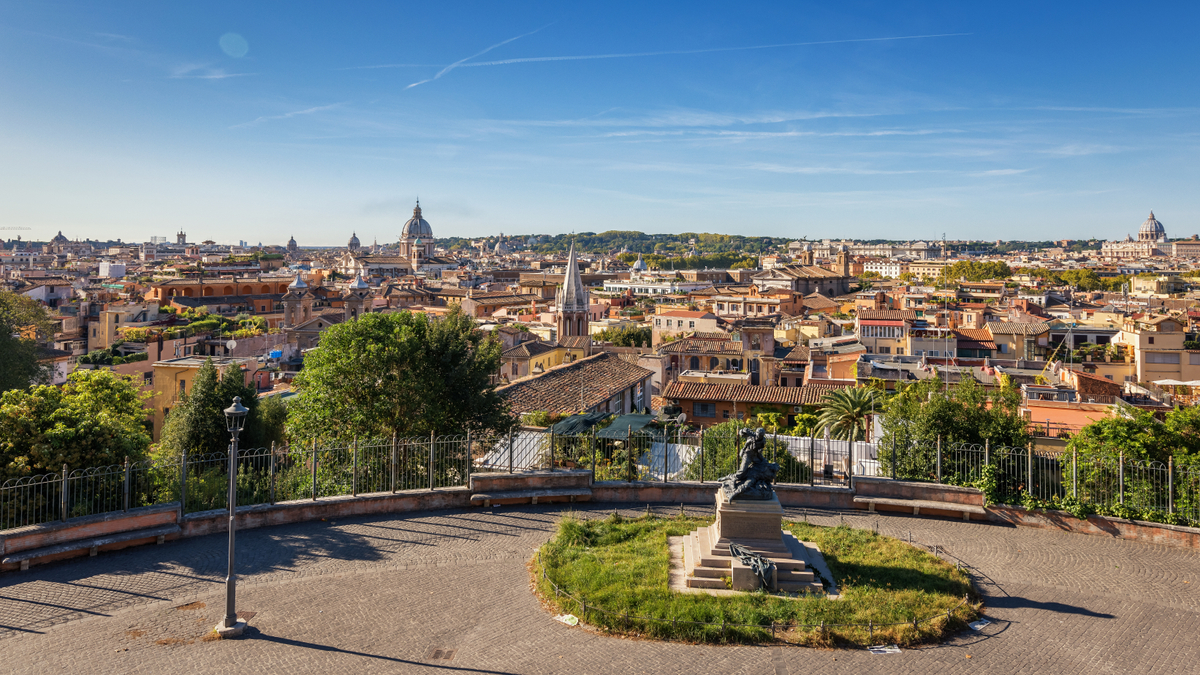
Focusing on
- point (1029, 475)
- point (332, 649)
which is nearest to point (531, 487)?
point (332, 649)

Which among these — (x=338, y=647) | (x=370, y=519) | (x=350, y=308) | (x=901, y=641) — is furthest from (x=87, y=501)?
(x=350, y=308)

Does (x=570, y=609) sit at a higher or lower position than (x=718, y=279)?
lower

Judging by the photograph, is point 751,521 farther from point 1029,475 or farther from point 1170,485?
point 1170,485

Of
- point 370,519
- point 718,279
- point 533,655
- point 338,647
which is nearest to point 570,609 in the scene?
point 533,655

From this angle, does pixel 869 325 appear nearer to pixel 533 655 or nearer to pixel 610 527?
pixel 610 527

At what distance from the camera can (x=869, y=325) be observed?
43375 mm

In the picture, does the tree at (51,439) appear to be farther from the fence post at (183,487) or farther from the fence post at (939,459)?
the fence post at (939,459)

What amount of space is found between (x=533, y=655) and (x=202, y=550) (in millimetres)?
5306

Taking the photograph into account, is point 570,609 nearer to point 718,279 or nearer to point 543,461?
point 543,461

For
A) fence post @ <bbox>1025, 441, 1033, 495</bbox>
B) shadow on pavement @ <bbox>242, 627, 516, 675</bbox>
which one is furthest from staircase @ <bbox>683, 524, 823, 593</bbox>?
fence post @ <bbox>1025, 441, 1033, 495</bbox>

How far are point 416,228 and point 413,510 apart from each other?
19049 centimetres

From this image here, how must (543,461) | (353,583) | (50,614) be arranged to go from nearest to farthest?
(50,614)
(353,583)
(543,461)

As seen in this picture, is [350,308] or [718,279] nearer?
[350,308]

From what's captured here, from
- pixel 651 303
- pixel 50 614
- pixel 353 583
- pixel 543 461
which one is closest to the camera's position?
pixel 50 614
